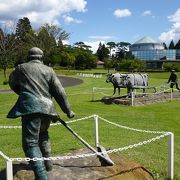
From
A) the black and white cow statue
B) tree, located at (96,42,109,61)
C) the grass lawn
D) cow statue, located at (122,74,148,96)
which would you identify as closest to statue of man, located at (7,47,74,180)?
Result: the grass lawn

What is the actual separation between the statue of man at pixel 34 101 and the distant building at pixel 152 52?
121 meters

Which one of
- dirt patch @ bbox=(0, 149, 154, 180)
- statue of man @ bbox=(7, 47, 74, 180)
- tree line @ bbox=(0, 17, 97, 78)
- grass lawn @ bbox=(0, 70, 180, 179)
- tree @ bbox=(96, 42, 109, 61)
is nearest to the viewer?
statue of man @ bbox=(7, 47, 74, 180)

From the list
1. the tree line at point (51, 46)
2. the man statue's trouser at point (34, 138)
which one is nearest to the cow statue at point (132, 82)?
the man statue's trouser at point (34, 138)

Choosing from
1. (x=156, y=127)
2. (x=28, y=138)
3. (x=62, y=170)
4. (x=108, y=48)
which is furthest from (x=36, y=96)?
(x=108, y=48)

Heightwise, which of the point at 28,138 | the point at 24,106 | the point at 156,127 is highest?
the point at 24,106

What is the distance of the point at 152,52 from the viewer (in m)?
138

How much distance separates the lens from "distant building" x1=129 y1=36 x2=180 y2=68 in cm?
12875

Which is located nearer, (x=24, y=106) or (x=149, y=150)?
(x=24, y=106)

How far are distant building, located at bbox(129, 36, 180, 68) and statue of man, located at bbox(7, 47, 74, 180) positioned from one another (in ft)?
397

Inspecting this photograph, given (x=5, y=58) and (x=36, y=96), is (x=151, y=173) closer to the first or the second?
(x=36, y=96)

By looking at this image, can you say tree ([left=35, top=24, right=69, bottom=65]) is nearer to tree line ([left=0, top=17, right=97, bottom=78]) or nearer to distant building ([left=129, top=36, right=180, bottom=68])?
tree line ([left=0, top=17, right=97, bottom=78])

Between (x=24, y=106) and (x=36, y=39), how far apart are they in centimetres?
7146

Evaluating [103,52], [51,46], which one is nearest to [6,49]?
[51,46]

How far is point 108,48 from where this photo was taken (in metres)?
129
